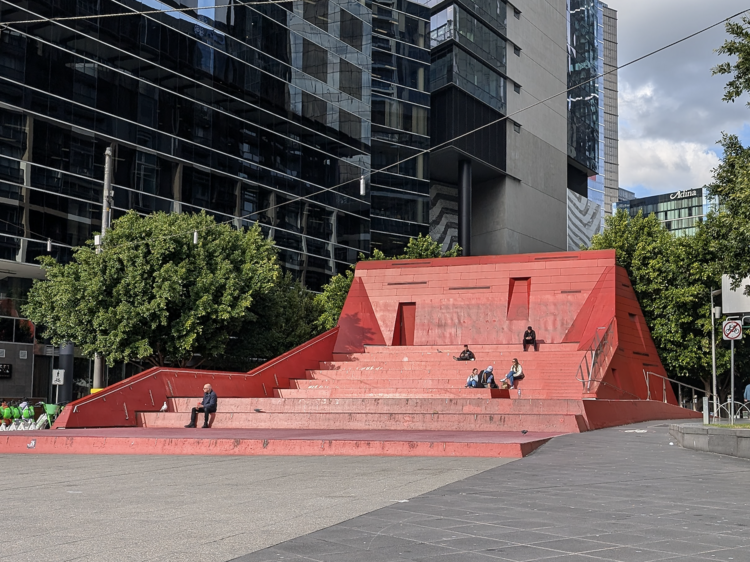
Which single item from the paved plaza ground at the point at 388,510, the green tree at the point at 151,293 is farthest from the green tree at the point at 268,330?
the paved plaza ground at the point at 388,510

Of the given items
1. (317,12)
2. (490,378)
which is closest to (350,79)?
(317,12)

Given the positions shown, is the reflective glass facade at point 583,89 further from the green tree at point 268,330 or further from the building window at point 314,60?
the green tree at point 268,330

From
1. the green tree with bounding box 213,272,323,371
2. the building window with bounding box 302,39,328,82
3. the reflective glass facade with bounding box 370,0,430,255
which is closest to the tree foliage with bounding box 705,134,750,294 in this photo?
the green tree with bounding box 213,272,323,371

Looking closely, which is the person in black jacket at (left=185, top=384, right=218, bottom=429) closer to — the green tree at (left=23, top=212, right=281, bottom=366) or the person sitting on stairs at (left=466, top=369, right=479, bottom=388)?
the green tree at (left=23, top=212, right=281, bottom=366)

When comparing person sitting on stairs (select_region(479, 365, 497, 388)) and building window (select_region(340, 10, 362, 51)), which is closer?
person sitting on stairs (select_region(479, 365, 497, 388))

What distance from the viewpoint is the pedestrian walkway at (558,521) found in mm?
6031

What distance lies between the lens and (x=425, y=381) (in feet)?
78.3

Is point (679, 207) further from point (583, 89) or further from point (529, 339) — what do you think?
point (529, 339)

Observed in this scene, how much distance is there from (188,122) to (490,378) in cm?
2591

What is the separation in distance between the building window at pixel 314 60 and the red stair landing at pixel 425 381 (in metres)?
22.6

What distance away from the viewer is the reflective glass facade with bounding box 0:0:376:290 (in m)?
34.3

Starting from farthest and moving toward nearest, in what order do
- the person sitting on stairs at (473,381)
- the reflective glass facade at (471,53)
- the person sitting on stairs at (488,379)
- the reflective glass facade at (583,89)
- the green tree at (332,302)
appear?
1. the reflective glass facade at (583,89)
2. the reflective glass facade at (471,53)
3. the green tree at (332,302)
4. the person sitting on stairs at (473,381)
5. the person sitting on stairs at (488,379)

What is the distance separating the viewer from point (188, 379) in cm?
2411

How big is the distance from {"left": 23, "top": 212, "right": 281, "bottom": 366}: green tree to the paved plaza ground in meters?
13.7
